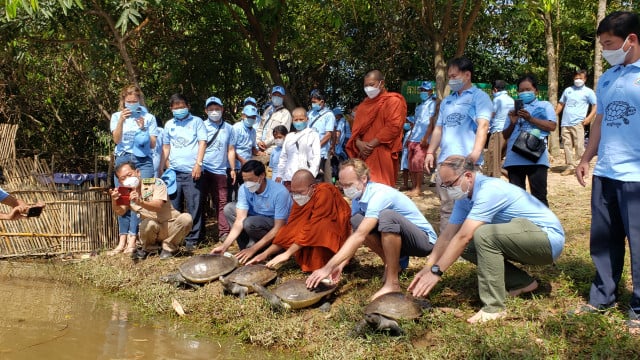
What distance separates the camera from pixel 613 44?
142 inches

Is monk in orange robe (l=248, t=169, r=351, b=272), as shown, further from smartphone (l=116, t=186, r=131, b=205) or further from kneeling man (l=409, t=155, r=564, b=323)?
smartphone (l=116, t=186, r=131, b=205)

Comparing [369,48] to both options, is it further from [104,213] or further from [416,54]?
[104,213]

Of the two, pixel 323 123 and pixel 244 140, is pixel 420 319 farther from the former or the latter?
pixel 323 123

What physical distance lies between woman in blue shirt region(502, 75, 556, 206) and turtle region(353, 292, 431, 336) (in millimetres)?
1815

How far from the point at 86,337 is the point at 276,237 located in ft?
5.76

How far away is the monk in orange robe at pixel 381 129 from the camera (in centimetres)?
553

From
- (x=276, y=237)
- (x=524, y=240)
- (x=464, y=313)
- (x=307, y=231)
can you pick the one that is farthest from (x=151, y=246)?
(x=524, y=240)

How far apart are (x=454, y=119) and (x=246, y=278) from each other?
217 cm

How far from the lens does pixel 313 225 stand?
5.09 metres

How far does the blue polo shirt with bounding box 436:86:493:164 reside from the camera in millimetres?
4742

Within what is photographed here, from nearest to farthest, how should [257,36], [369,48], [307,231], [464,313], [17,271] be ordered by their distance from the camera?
[464,313] < [307,231] < [17,271] < [257,36] < [369,48]

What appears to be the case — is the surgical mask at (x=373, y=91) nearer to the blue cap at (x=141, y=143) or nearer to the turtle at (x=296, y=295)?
the turtle at (x=296, y=295)

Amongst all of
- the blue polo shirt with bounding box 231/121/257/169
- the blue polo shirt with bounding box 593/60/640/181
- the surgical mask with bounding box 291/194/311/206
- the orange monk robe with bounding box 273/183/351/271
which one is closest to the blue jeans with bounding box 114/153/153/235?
the blue polo shirt with bounding box 231/121/257/169

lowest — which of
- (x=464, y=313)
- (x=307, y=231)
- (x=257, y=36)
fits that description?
(x=464, y=313)
